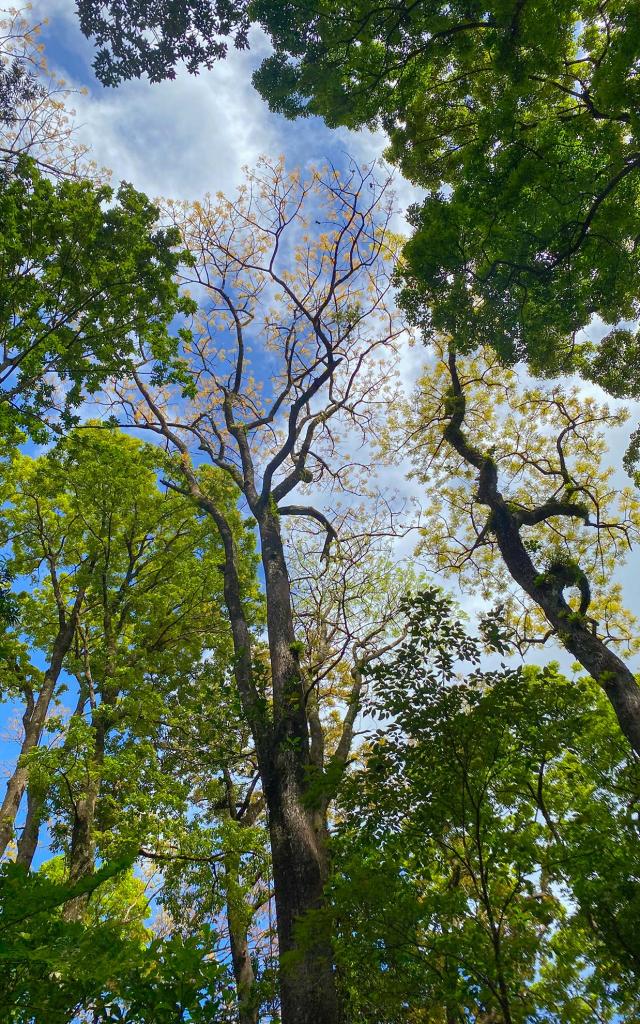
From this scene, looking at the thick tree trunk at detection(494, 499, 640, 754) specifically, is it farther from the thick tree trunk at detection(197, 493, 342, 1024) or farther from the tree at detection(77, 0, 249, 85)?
the tree at detection(77, 0, 249, 85)

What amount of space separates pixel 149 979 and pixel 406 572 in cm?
822

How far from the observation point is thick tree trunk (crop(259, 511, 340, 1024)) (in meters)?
4.24

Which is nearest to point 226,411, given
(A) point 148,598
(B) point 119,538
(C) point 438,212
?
(B) point 119,538

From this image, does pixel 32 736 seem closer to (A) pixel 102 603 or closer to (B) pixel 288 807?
(A) pixel 102 603

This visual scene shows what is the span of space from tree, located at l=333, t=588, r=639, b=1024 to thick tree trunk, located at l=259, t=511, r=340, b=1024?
0.86 feet

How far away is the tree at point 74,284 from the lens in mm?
6531

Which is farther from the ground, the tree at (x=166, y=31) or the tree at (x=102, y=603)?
the tree at (x=166, y=31)

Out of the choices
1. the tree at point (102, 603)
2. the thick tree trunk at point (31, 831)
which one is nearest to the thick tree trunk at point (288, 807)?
the tree at point (102, 603)

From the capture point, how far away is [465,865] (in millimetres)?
3930

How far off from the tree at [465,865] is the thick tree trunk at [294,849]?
0.26m

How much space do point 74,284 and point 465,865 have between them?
771cm

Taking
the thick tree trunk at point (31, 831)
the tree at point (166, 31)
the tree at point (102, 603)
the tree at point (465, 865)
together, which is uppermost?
the tree at point (166, 31)

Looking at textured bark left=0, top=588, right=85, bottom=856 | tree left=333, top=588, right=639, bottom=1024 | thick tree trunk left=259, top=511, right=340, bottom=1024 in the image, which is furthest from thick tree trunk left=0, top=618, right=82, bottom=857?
tree left=333, top=588, right=639, bottom=1024

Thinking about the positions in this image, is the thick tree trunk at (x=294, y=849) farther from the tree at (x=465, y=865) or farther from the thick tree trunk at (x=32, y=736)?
the thick tree trunk at (x=32, y=736)
